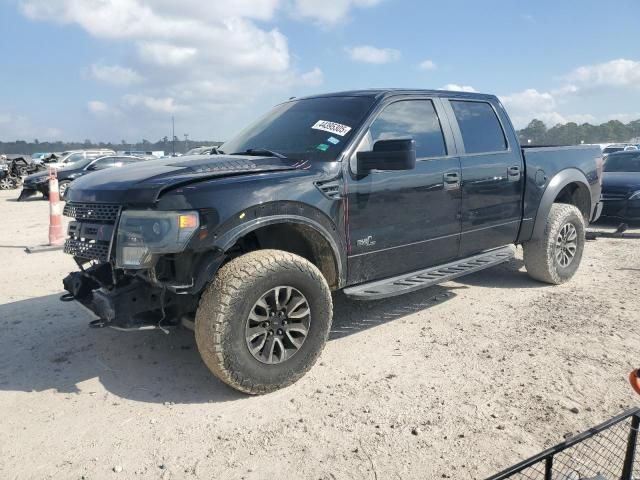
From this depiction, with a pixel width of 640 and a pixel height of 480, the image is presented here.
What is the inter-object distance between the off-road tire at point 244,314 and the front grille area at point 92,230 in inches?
26.9

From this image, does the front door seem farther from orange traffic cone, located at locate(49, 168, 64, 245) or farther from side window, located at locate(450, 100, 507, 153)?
orange traffic cone, located at locate(49, 168, 64, 245)

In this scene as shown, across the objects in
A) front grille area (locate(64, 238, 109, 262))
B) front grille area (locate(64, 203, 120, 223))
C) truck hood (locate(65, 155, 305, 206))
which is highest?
truck hood (locate(65, 155, 305, 206))

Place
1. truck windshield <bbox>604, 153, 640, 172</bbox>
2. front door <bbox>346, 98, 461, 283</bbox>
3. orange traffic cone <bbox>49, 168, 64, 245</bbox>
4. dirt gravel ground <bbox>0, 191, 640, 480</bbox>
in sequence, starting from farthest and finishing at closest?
truck windshield <bbox>604, 153, 640, 172</bbox> → orange traffic cone <bbox>49, 168, 64, 245</bbox> → front door <bbox>346, 98, 461, 283</bbox> → dirt gravel ground <bbox>0, 191, 640, 480</bbox>

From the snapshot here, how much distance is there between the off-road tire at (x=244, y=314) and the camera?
2.87 meters

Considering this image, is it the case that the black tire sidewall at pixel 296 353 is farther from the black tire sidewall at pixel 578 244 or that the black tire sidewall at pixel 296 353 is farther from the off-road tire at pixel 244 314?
the black tire sidewall at pixel 578 244

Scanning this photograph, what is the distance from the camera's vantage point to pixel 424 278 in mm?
4027

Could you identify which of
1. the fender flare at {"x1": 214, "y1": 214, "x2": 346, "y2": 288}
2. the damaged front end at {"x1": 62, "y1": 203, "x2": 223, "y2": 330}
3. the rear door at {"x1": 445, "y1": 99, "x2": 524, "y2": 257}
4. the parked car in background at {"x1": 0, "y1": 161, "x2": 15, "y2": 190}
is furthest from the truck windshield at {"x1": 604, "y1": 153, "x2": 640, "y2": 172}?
the parked car in background at {"x1": 0, "y1": 161, "x2": 15, "y2": 190}

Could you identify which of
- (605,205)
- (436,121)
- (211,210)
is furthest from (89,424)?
(605,205)

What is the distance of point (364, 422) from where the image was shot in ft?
9.09

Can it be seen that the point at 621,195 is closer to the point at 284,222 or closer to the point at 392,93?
the point at 392,93

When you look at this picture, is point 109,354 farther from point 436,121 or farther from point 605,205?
point 605,205

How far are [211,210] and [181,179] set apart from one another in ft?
0.91

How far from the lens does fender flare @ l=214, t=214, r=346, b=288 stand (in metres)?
2.90

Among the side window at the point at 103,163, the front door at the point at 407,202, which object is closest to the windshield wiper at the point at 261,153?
the front door at the point at 407,202
